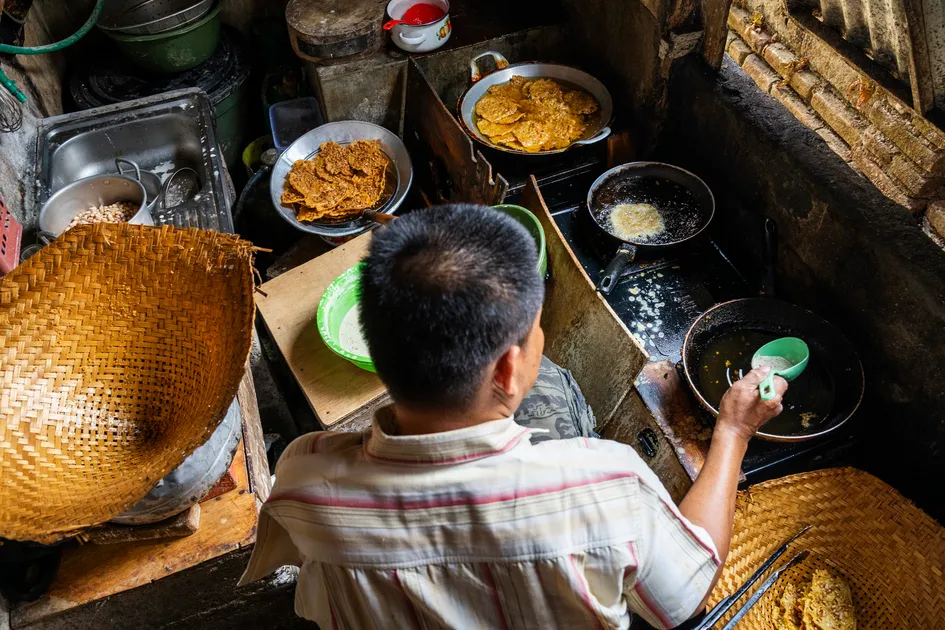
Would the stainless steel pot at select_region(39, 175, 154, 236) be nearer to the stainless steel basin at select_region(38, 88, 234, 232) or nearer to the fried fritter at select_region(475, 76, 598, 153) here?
the stainless steel basin at select_region(38, 88, 234, 232)

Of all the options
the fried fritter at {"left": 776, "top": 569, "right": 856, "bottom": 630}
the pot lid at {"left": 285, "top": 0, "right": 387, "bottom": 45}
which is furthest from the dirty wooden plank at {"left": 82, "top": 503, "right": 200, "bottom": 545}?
the pot lid at {"left": 285, "top": 0, "right": 387, "bottom": 45}

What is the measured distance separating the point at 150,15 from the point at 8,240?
242 cm

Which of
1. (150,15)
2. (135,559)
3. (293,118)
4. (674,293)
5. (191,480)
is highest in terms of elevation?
(150,15)

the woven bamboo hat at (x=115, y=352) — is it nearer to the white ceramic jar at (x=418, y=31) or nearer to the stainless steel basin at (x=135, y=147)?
the stainless steel basin at (x=135, y=147)

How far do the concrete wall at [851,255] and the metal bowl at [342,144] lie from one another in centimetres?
172

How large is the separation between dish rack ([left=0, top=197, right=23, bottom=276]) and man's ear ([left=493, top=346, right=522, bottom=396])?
219cm

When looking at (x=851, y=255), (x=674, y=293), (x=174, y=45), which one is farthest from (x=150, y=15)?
(x=851, y=255)

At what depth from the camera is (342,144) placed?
3.91 m

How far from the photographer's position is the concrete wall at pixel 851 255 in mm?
2189

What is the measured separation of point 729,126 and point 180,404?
266 centimetres

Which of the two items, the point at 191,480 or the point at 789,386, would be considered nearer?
the point at 191,480

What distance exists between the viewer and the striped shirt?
117 centimetres

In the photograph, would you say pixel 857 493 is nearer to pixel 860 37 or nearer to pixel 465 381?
pixel 860 37

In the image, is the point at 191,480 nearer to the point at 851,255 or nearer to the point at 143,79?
the point at 851,255
